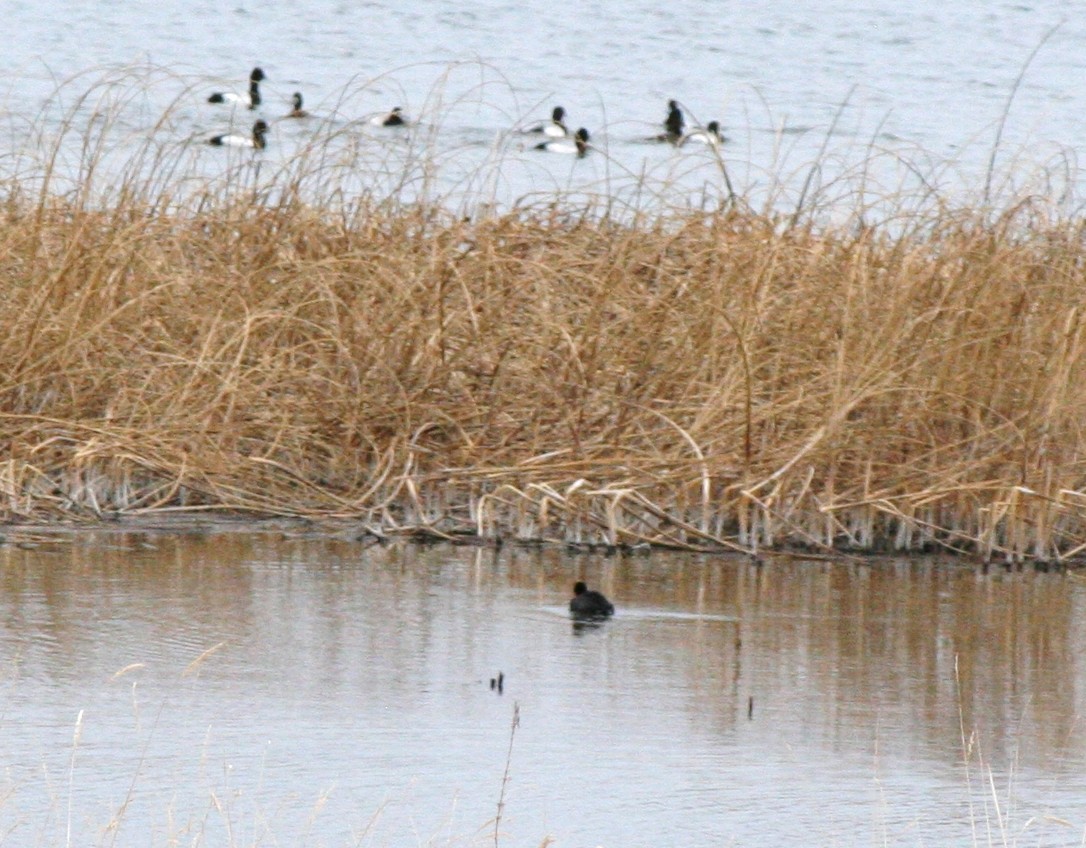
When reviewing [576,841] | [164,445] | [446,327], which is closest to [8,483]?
[164,445]

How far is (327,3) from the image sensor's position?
41.4 m

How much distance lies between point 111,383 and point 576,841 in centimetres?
447

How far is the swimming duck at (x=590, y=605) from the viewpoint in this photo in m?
5.98

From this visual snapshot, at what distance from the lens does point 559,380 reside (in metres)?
7.99

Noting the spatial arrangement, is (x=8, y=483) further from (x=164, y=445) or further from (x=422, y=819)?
(x=422, y=819)

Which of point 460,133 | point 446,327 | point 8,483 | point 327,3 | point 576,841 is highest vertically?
point 327,3

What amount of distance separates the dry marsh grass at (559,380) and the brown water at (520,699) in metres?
0.33

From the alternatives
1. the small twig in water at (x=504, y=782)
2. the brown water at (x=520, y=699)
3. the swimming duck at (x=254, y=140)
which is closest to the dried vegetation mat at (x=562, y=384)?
the brown water at (x=520, y=699)

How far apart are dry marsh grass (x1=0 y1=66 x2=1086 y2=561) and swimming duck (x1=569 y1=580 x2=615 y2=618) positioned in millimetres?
1131

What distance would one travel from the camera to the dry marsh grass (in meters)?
7.38

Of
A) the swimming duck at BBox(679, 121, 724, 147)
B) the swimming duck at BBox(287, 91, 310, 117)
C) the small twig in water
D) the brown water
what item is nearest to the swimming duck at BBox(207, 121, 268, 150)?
the swimming duck at BBox(287, 91, 310, 117)

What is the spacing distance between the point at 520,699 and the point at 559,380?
3035 mm

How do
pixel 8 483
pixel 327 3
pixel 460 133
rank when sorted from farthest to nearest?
pixel 327 3 < pixel 460 133 < pixel 8 483

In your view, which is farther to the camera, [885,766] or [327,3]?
[327,3]
